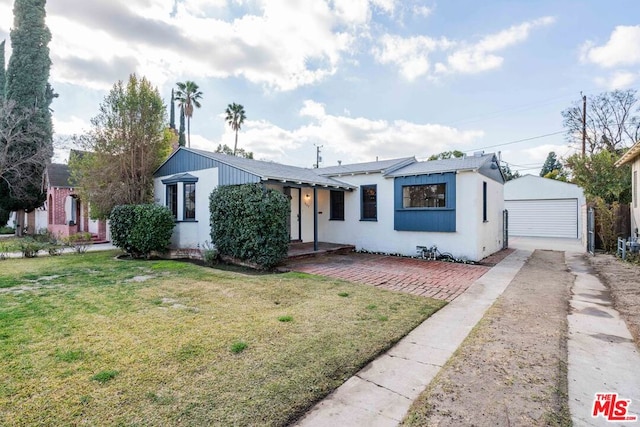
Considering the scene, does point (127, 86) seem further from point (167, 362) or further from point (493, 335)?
point (493, 335)

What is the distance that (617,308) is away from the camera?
5043 millimetres

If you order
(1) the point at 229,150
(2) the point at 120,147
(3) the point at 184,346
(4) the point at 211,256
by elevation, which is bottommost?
(3) the point at 184,346

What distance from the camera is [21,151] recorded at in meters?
16.5

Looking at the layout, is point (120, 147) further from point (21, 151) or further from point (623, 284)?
point (623, 284)

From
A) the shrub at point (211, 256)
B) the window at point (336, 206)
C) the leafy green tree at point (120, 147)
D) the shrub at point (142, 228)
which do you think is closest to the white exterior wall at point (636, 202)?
the window at point (336, 206)

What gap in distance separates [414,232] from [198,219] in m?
7.55

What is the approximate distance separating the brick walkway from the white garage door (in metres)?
13.3

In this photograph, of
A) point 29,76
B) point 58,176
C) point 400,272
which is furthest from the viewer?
point 58,176

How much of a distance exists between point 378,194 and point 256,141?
86.1 feet

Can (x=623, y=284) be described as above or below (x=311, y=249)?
below

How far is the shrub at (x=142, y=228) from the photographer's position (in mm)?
10250

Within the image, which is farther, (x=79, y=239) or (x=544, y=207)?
(x=544, y=207)

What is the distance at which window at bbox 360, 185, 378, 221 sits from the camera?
1183 cm

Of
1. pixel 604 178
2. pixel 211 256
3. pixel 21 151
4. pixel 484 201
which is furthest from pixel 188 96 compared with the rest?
pixel 604 178
